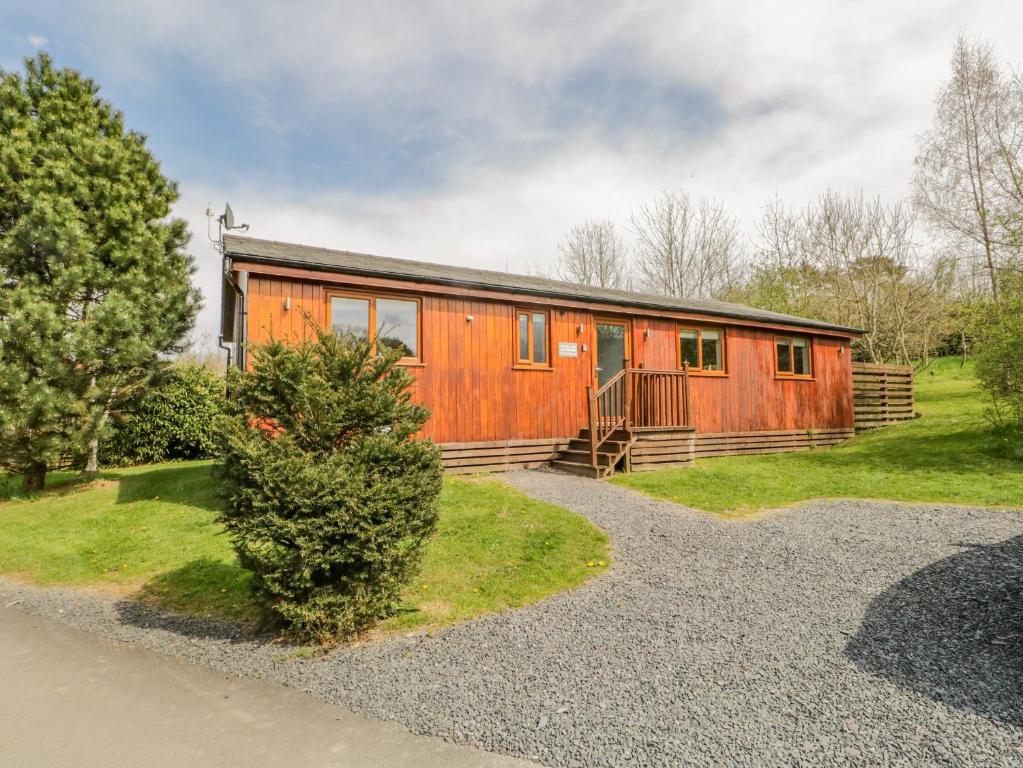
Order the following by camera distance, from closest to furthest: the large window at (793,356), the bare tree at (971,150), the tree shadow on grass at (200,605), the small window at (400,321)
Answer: the tree shadow on grass at (200,605), the small window at (400,321), the large window at (793,356), the bare tree at (971,150)

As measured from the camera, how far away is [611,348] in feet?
36.0

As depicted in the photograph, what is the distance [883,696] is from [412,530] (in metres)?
2.77

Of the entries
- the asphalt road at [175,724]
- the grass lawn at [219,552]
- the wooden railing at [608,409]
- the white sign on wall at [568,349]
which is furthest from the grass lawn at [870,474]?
the asphalt road at [175,724]

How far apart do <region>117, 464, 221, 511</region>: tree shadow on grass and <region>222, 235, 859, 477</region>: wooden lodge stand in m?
2.10

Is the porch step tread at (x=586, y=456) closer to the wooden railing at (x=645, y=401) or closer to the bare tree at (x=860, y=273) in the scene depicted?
the wooden railing at (x=645, y=401)

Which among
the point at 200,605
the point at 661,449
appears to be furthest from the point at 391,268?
the point at 200,605

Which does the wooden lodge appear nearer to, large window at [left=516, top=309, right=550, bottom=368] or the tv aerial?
large window at [left=516, top=309, right=550, bottom=368]

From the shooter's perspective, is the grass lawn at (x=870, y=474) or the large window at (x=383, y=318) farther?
the large window at (x=383, y=318)

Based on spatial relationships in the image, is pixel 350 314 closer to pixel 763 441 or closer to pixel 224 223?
pixel 224 223

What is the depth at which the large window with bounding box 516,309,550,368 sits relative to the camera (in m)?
9.69

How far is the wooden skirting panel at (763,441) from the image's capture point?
11375 millimetres

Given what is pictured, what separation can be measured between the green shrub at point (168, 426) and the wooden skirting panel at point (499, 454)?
6282 millimetres

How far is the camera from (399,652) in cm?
330

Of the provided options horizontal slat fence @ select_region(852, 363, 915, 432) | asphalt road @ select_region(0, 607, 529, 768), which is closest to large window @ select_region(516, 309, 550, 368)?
asphalt road @ select_region(0, 607, 529, 768)
